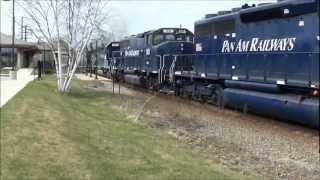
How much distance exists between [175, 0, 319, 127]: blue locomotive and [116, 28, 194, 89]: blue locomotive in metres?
3.26

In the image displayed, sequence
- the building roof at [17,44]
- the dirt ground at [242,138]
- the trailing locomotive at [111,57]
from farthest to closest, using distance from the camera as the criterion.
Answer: the building roof at [17,44] → the trailing locomotive at [111,57] → the dirt ground at [242,138]

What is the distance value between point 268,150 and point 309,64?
3.86 m

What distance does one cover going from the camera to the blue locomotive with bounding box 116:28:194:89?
1124 inches

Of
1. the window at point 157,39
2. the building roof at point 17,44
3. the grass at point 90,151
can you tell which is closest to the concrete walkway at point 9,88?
the grass at point 90,151

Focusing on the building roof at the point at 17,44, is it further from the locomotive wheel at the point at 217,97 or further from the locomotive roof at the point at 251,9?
the locomotive wheel at the point at 217,97

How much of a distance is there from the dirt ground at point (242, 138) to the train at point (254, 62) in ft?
1.52

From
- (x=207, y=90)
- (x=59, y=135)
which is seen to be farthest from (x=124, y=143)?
(x=207, y=90)

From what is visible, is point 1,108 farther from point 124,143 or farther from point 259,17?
point 259,17

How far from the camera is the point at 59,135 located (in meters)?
13.9

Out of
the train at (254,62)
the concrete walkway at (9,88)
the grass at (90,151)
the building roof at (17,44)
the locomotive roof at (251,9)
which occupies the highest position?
the building roof at (17,44)

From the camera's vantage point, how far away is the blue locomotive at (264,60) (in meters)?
15.6

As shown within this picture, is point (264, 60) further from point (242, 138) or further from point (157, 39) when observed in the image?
point (157, 39)

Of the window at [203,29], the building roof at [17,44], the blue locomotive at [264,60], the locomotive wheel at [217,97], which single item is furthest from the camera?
the building roof at [17,44]

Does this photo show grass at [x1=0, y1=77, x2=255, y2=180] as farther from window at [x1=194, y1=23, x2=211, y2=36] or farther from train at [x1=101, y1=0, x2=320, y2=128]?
window at [x1=194, y1=23, x2=211, y2=36]
